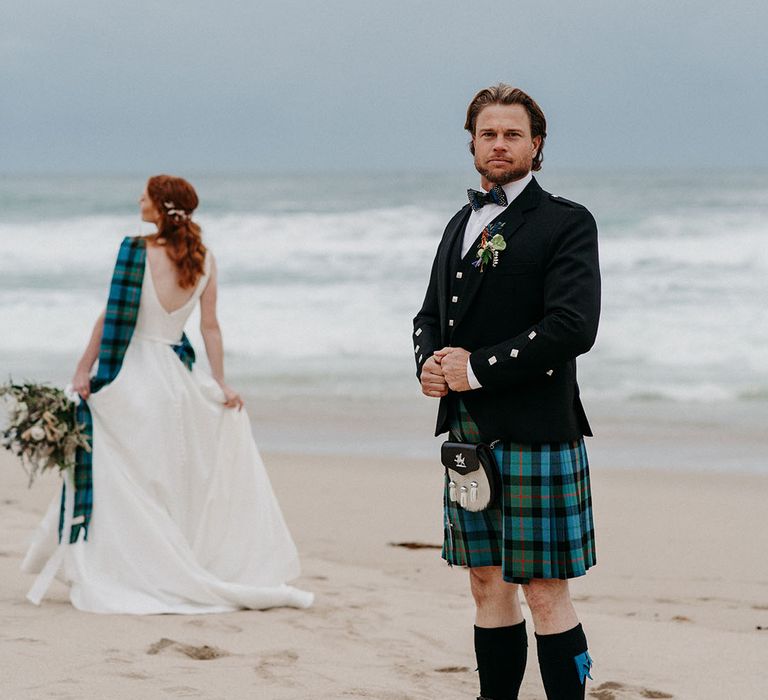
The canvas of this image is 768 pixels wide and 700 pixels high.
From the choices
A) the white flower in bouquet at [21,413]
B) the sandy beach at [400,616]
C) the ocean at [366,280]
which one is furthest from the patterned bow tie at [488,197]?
the ocean at [366,280]

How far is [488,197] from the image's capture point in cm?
283

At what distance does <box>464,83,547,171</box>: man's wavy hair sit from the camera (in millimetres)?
2760

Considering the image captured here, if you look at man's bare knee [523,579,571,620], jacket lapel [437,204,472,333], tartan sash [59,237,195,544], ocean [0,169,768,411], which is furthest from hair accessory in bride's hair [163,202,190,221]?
man's bare knee [523,579,571,620]

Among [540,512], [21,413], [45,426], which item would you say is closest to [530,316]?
[540,512]

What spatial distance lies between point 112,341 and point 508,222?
2102 mm

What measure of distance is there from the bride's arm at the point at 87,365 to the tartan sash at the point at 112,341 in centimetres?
3

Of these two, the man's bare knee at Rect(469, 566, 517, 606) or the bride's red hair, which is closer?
the man's bare knee at Rect(469, 566, 517, 606)

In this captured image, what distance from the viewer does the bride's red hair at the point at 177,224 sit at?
14.5 ft

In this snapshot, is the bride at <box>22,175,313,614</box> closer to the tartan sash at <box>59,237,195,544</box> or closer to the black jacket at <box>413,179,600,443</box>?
the tartan sash at <box>59,237,195,544</box>

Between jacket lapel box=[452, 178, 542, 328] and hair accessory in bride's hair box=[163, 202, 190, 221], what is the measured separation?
195cm

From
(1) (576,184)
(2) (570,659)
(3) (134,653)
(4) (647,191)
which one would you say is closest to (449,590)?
(3) (134,653)

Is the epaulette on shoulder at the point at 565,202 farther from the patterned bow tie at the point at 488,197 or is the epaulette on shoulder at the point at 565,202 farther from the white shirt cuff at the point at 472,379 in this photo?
the white shirt cuff at the point at 472,379

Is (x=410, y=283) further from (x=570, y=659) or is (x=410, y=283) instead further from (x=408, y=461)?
(x=570, y=659)

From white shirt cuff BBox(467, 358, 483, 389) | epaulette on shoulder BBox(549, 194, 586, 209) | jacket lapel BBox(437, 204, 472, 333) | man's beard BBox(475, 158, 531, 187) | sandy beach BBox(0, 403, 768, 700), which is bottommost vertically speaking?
sandy beach BBox(0, 403, 768, 700)
